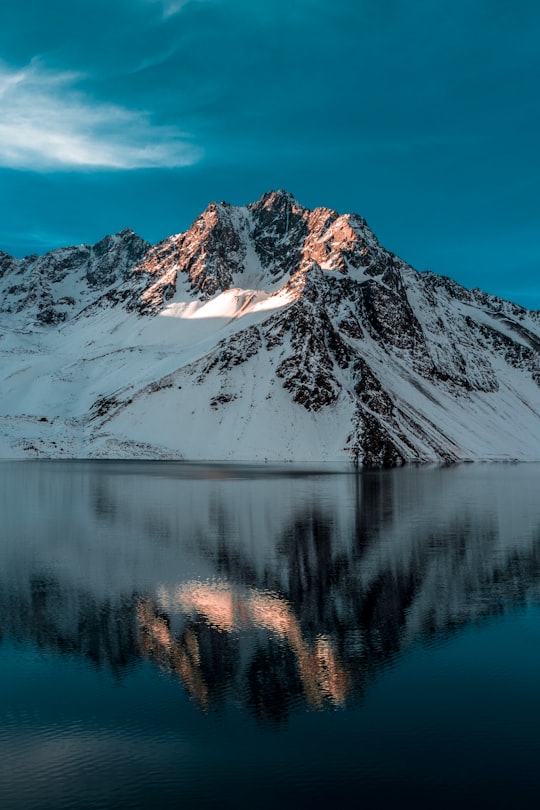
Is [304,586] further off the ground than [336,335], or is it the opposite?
[336,335]

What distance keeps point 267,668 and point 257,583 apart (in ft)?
38.6

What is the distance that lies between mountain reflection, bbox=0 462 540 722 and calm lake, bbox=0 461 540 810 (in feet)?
0.48

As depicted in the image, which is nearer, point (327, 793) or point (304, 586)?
point (327, 793)

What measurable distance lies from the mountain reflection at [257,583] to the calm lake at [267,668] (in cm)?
15

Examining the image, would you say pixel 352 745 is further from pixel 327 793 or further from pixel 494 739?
pixel 494 739

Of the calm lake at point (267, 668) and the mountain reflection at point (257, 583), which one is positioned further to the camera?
the mountain reflection at point (257, 583)

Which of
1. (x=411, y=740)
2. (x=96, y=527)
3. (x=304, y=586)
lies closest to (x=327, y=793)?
(x=411, y=740)

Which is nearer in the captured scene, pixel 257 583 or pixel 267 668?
pixel 267 668

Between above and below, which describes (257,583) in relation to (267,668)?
above

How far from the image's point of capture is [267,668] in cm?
2238

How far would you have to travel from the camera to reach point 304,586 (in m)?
33.6

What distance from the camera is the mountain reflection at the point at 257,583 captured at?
23.0 m

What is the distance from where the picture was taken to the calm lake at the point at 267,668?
15578 mm

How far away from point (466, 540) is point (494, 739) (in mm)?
30587
